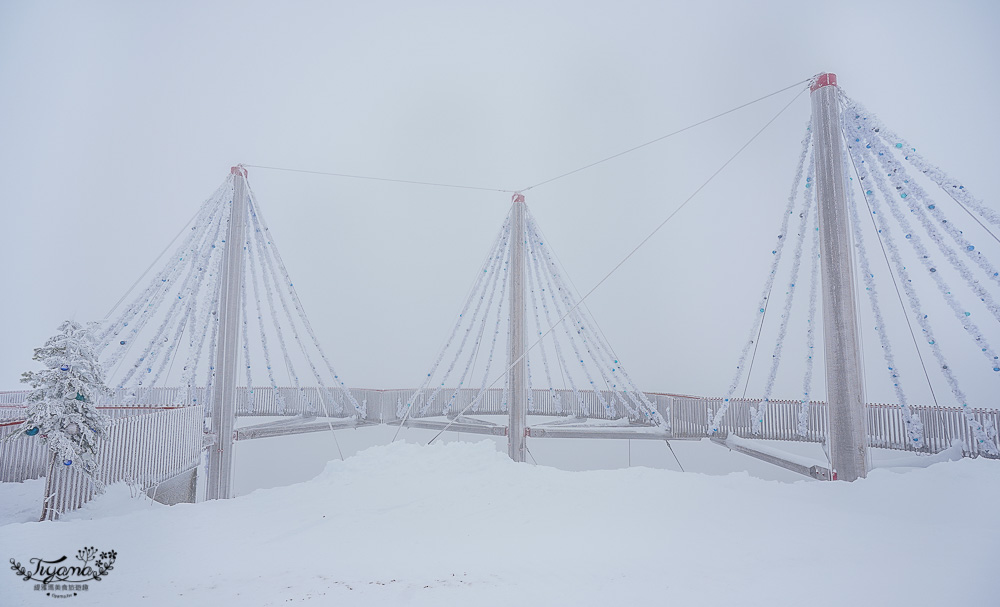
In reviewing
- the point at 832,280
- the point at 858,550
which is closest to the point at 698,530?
the point at 858,550

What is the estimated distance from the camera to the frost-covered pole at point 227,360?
13.2 m

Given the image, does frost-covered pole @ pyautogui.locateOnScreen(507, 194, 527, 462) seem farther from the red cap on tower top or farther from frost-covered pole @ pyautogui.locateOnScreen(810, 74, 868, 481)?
the red cap on tower top

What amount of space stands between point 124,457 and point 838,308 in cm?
1335

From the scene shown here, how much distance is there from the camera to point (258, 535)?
737 centimetres

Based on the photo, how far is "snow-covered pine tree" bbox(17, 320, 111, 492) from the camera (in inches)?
312

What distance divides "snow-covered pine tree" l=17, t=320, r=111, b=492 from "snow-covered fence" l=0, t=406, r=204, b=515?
1.04 feet

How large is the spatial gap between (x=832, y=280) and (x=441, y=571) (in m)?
8.18

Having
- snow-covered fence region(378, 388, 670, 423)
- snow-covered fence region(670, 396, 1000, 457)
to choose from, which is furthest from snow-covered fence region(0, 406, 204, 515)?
snow-covered fence region(670, 396, 1000, 457)

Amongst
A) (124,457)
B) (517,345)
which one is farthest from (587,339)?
(124,457)

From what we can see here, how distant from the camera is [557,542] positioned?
22.2 feet

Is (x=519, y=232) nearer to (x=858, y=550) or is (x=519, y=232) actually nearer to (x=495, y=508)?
(x=495, y=508)

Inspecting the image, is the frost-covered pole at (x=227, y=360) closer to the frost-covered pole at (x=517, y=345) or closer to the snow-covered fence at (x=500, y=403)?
the snow-covered fence at (x=500, y=403)

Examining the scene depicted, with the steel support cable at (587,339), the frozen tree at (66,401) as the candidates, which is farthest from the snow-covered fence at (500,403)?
the frozen tree at (66,401)

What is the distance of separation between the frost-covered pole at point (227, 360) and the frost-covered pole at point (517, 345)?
741cm
